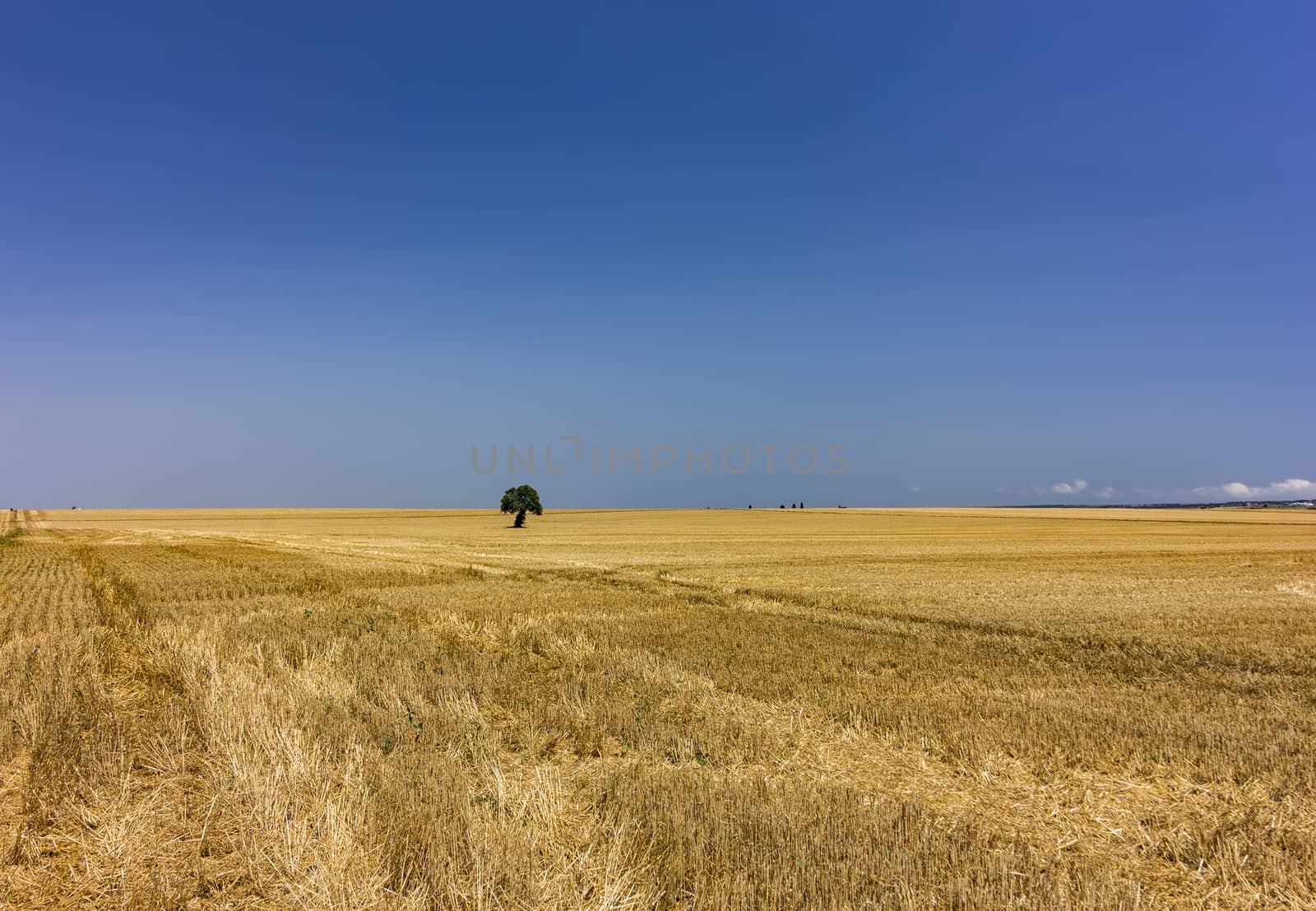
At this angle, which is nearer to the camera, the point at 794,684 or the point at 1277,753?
the point at 1277,753

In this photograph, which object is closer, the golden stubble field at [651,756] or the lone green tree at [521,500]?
the golden stubble field at [651,756]

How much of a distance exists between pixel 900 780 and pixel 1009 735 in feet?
6.29

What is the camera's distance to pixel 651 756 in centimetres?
775

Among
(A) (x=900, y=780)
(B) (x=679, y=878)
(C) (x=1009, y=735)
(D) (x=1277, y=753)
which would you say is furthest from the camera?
(C) (x=1009, y=735)

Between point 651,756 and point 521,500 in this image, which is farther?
point 521,500

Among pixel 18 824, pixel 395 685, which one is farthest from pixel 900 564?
pixel 18 824

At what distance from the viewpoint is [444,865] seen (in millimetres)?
5074

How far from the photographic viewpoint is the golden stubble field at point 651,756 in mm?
5090

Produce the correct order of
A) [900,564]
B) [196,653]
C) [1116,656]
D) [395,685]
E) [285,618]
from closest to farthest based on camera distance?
[395,685]
[196,653]
[1116,656]
[285,618]
[900,564]

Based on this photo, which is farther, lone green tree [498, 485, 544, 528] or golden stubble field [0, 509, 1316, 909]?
lone green tree [498, 485, 544, 528]

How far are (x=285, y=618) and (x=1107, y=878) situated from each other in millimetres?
15633

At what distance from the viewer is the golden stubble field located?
16.7ft

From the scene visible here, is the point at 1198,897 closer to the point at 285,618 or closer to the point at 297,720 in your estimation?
the point at 297,720

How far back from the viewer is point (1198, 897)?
508cm
